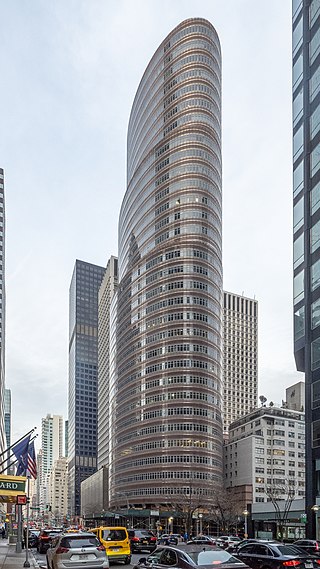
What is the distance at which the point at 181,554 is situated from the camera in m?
15.3

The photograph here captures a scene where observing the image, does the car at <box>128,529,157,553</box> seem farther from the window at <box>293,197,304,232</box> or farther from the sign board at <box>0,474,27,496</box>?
the window at <box>293,197,304,232</box>

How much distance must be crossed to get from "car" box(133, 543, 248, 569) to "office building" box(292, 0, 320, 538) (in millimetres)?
42629

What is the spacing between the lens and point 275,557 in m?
21.2

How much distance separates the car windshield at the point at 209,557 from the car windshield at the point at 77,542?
7.06 m

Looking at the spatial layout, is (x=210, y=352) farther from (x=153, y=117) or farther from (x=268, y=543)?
(x=268, y=543)

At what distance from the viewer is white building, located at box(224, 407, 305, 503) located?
148m

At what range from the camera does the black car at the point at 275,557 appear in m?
20.5

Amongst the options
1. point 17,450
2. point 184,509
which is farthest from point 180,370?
point 17,450

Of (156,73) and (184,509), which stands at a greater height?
(156,73)

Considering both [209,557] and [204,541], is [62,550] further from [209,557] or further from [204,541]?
[204,541]

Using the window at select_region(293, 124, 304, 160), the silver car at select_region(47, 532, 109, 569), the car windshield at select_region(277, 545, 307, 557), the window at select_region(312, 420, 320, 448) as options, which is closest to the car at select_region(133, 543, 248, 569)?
the silver car at select_region(47, 532, 109, 569)

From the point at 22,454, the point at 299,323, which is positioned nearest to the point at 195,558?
the point at 22,454

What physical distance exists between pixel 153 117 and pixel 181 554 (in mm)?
166610

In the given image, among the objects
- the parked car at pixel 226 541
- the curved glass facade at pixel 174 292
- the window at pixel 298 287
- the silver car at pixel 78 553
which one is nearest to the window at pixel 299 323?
the window at pixel 298 287
